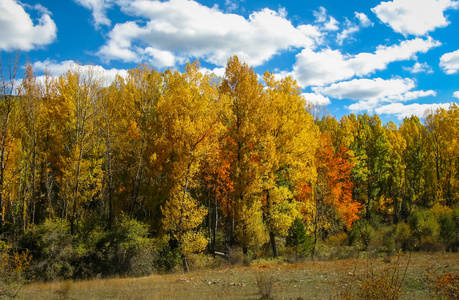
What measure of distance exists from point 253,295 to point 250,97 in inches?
405

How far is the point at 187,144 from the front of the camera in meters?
15.9

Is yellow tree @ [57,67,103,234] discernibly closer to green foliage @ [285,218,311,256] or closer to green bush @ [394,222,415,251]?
green foliage @ [285,218,311,256]

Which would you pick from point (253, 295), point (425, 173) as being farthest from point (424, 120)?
point (253, 295)

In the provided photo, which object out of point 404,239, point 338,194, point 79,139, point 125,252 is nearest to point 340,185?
point 338,194

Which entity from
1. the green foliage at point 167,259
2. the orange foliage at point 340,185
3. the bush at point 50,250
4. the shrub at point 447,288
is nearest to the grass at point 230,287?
the shrub at point 447,288

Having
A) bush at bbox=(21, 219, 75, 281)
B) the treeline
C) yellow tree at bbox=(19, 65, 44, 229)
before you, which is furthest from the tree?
→ yellow tree at bbox=(19, 65, 44, 229)

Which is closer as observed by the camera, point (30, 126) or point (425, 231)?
point (30, 126)

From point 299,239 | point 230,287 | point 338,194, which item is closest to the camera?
point 230,287

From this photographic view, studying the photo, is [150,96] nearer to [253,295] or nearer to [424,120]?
[253,295]

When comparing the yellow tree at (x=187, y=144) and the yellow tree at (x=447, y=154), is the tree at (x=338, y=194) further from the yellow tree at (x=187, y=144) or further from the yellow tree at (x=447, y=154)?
the yellow tree at (x=187, y=144)

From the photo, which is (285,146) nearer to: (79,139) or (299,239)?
(299,239)

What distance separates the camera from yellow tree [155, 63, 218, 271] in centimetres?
1547

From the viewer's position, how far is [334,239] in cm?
2584

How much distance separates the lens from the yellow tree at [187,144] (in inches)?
609
